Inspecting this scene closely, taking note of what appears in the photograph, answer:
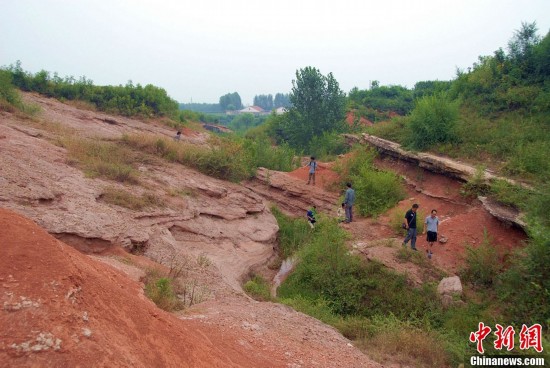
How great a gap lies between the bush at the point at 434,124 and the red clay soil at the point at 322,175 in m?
3.15

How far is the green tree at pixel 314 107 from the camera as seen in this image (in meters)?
24.9

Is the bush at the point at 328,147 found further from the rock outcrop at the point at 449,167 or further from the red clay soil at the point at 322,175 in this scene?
the rock outcrop at the point at 449,167

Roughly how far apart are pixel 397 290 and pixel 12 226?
264 inches

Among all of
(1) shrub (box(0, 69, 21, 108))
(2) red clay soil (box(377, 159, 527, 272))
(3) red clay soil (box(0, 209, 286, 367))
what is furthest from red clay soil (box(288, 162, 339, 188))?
(3) red clay soil (box(0, 209, 286, 367))

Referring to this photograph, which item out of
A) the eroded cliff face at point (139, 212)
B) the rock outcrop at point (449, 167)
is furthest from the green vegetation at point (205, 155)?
the rock outcrop at point (449, 167)

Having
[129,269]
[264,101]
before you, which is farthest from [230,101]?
[129,269]

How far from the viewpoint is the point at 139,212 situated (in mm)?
8414

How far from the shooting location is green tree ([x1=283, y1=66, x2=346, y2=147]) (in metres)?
24.9

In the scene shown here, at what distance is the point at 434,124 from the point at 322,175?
4.45 m

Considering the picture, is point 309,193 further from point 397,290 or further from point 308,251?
point 397,290

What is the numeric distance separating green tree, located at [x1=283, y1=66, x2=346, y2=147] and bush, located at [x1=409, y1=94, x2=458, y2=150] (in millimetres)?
11360

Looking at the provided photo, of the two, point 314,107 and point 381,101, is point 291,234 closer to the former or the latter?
point 314,107

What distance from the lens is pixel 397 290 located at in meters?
7.95

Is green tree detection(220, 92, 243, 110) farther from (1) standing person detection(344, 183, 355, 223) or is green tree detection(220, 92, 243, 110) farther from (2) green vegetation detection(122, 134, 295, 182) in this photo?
(1) standing person detection(344, 183, 355, 223)
